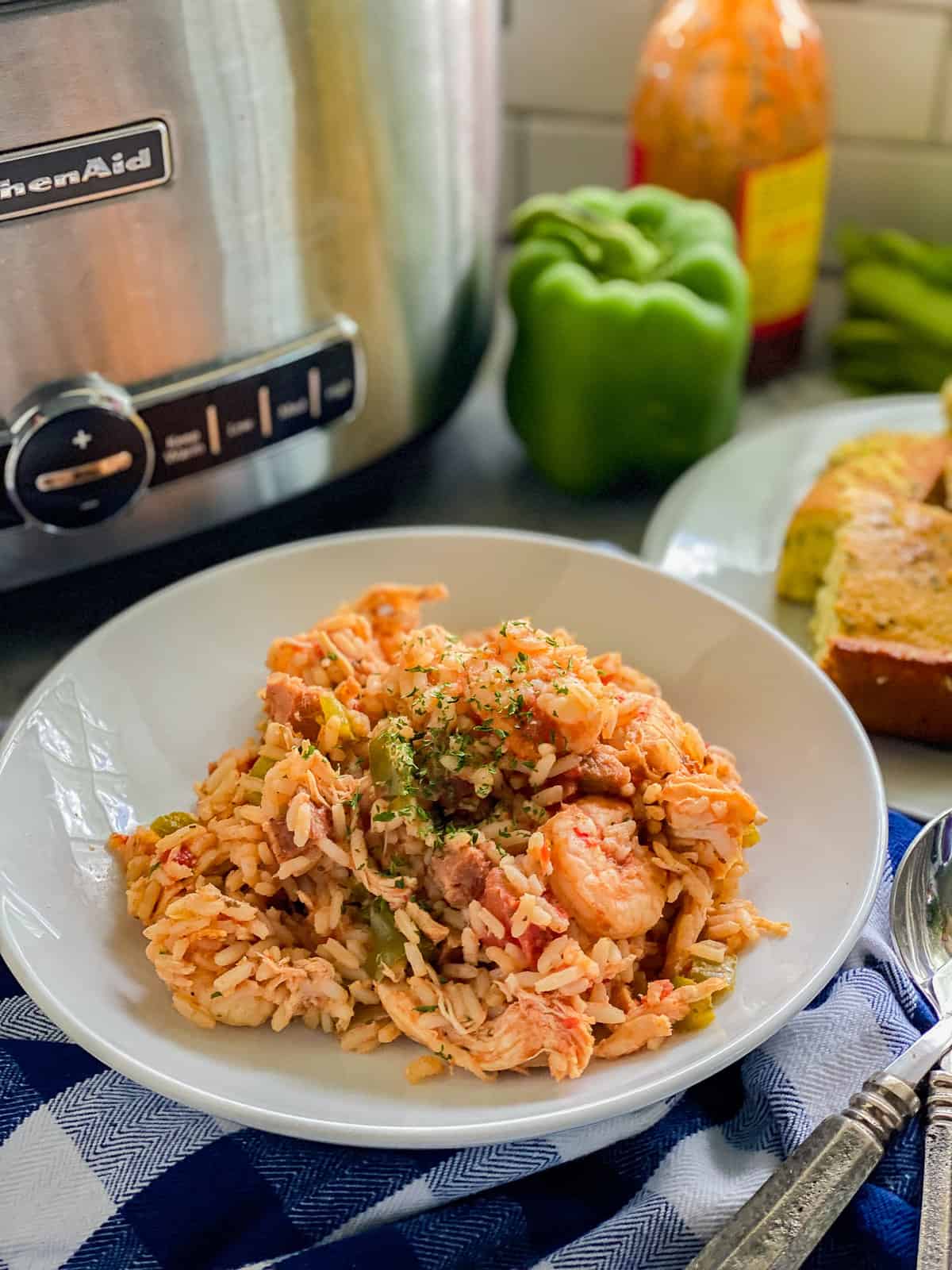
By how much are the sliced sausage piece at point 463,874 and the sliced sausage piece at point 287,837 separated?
0.10m

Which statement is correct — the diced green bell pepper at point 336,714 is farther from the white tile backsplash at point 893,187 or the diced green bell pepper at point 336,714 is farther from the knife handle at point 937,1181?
the white tile backsplash at point 893,187

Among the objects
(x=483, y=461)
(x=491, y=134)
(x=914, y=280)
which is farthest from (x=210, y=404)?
(x=914, y=280)

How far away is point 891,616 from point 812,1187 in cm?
64

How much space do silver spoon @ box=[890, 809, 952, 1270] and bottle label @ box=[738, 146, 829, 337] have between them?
1021 millimetres

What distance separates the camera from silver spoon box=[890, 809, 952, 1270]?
0.91m

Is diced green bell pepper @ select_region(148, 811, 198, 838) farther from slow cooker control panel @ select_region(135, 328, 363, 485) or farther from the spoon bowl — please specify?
the spoon bowl

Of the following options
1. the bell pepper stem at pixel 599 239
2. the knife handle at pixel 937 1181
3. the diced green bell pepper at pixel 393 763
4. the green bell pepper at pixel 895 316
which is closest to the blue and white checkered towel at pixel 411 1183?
the knife handle at pixel 937 1181

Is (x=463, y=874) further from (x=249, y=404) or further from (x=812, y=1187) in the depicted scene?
(x=249, y=404)

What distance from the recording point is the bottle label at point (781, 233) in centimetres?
186

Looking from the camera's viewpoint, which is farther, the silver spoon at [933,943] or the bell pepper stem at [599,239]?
the bell pepper stem at [599,239]

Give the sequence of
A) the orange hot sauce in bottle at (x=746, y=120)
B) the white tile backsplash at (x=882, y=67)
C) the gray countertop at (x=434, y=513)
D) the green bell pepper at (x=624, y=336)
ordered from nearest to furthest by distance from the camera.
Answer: the gray countertop at (x=434, y=513) < the green bell pepper at (x=624, y=336) < the orange hot sauce in bottle at (x=746, y=120) < the white tile backsplash at (x=882, y=67)

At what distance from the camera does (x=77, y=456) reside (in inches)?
50.0

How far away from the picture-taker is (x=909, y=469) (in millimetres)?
1585

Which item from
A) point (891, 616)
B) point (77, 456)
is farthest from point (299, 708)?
point (891, 616)
